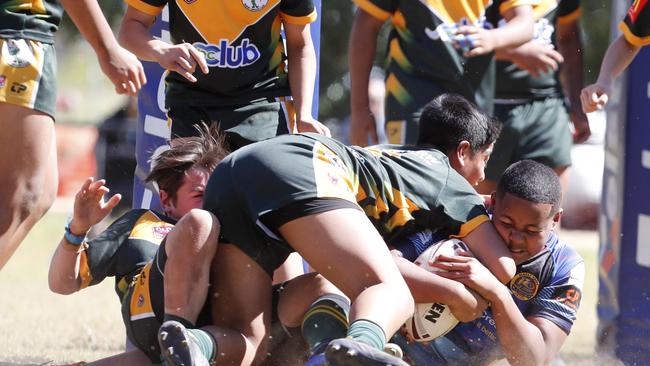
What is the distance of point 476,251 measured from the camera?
387 cm

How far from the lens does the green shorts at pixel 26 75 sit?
4344 millimetres

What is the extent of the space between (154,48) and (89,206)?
2.38 ft

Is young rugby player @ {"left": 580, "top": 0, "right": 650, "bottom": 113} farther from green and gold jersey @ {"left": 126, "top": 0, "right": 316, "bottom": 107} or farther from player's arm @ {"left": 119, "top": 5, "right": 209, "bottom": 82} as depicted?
player's arm @ {"left": 119, "top": 5, "right": 209, "bottom": 82}

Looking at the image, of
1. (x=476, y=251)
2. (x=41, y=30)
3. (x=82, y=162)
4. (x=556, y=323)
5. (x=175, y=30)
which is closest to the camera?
(x=476, y=251)

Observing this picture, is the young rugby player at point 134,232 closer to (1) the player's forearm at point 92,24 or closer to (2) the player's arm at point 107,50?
(2) the player's arm at point 107,50

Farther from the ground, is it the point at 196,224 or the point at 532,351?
the point at 196,224

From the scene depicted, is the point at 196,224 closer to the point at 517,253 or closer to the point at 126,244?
the point at 126,244

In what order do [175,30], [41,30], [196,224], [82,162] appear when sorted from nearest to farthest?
[196,224] < [41,30] < [175,30] < [82,162]

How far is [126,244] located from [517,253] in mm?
1440

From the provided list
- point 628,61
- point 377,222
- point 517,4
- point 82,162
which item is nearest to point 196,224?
point 377,222

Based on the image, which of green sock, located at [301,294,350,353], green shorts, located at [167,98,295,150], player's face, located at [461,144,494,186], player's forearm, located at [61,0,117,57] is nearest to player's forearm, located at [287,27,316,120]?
green shorts, located at [167,98,295,150]

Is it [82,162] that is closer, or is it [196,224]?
[196,224]

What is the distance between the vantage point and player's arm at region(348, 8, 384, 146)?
5895 mm

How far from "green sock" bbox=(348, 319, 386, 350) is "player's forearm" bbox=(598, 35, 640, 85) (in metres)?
2.15
